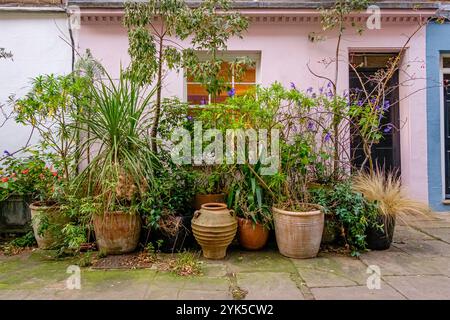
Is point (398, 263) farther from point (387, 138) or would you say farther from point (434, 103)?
point (434, 103)

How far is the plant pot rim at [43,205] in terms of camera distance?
382 centimetres

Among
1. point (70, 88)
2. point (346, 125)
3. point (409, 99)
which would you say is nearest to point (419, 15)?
point (409, 99)

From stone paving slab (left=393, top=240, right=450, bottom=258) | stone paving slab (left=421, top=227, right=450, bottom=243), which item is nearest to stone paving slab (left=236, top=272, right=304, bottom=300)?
stone paving slab (left=393, top=240, right=450, bottom=258)

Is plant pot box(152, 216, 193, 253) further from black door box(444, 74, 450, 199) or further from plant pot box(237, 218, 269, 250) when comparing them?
black door box(444, 74, 450, 199)

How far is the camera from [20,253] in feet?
12.5

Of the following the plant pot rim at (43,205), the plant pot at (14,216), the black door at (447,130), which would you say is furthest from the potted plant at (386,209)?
the plant pot at (14,216)

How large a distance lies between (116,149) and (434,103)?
492 centimetres

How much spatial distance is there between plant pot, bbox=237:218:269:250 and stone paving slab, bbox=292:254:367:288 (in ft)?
1.42

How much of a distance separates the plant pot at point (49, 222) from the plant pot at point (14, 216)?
1.51 feet

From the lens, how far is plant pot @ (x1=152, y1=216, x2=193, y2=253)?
12.1 feet

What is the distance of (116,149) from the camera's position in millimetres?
3652

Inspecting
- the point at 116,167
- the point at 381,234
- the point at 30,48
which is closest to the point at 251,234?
the point at 381,234

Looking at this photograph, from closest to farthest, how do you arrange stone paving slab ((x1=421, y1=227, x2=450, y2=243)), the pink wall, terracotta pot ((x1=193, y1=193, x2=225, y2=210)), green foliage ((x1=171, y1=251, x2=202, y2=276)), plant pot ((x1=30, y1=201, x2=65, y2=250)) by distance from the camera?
green foliage ((x1=171, y1=251, x2=202, y2=276)) → plant pot ((x1=30, y1=201, x2=65, y2=250)) → terracotta pot ((x1=193, y1=193, x2=225, y2=210)) → stone paving slab ((x1=421, y1=227, x2=450, y2=243)) → the pink wall

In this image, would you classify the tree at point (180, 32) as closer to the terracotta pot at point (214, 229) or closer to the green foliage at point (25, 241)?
the terracotta pot at point (214, 229)
